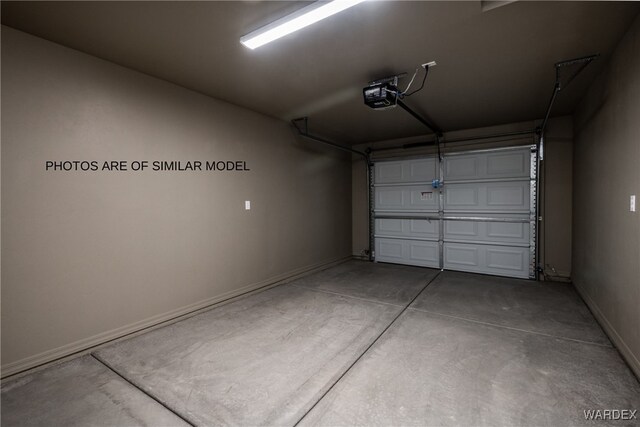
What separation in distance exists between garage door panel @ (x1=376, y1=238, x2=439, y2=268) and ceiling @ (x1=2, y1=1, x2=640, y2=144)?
9.21ft

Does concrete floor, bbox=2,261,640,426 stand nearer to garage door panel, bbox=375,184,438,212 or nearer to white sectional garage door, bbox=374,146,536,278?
white sectional garage door, bbox=374,146,536,278

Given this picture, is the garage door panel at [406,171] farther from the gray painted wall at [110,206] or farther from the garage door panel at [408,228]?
the gray painted wall at [110,206]

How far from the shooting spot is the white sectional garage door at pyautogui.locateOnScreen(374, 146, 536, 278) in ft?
15.3

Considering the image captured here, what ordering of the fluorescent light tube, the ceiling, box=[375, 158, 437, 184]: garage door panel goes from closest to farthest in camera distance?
the fluorescent light tube → the ceiling → box=[375, 158, 437, 184]: garage door panel

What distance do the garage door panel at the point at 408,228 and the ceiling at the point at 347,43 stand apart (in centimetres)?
248

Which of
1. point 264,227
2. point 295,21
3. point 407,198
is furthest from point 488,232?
point 295,21

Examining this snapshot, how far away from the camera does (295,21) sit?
1.97 metres

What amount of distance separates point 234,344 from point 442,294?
9.01 feet

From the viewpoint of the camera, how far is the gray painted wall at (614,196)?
208 cm

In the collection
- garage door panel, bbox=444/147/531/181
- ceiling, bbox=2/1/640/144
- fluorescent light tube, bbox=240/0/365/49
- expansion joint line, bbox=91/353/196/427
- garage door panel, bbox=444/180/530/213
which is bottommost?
expansion joint line, bbox=91/353/196/427

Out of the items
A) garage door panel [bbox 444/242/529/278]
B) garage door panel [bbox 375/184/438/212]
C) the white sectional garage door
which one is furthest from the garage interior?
garage door panel [bbox 375/184/438/212]

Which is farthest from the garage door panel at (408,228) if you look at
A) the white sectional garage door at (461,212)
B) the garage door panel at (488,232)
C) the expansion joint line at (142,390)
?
the expansion joint line at (142,390)

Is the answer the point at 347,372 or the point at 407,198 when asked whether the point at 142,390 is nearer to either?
the point at 347,372

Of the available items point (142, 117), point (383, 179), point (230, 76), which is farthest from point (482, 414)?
point (383, 179)
